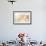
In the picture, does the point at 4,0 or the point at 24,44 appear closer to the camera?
the point at 24,44

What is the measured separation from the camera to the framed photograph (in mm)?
5417

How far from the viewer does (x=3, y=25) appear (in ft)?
17.9

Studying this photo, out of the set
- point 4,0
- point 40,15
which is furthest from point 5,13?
point 40,15

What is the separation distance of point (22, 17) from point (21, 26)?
0.36 m

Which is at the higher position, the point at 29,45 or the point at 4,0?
the point at 4,0

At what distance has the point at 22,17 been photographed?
17.8ft

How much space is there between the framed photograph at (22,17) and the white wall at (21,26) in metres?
0.12

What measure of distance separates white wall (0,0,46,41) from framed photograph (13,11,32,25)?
0.39 ft

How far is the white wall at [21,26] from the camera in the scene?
17.7 ft

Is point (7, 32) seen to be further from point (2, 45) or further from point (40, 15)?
point (2, 45)

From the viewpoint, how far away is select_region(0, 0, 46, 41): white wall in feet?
17.7

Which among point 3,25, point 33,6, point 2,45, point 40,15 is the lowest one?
point 2,45

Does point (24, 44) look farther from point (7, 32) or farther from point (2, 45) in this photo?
point (7, 32)

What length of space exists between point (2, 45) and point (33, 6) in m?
2.51
